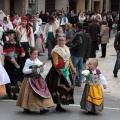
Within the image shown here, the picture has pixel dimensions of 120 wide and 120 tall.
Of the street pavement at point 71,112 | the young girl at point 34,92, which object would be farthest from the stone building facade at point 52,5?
the young girl at point 34,92

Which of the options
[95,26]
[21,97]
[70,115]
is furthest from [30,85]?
[95,26]

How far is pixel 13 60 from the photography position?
10.7 meters

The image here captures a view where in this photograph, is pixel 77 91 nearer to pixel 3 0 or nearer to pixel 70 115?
→ pixel 70 115

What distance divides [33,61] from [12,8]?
104 feet

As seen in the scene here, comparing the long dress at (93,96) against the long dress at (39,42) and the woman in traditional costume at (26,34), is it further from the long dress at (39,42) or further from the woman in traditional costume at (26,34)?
the long dress at (39,42)

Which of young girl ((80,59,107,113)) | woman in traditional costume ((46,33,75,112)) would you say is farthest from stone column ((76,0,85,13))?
young girl ((80,59,107,113))

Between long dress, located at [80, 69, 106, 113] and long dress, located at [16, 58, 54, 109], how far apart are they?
0.69m

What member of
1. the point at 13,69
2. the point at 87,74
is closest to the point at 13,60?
the point at 13,69

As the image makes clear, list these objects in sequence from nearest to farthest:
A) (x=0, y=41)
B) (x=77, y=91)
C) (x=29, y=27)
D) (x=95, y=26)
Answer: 1. (x=0, y=41)
2. (x=77, y=91)
3. (x=29, y=27)
4. (x=95, y=26)

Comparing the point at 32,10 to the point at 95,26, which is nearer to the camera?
the point at 95,26

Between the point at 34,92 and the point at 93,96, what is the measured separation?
1151 mm

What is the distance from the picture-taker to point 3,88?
10875mm

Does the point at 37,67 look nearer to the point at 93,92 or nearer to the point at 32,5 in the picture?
the point at 93,92

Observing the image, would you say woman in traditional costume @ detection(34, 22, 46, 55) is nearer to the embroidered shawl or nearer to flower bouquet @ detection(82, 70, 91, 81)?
the embroidered shawl
